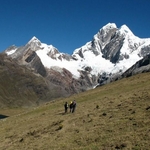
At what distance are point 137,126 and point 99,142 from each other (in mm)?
4597

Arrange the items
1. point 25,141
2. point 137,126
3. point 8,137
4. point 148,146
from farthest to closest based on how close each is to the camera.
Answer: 1. point 8,137
2. point 25,141
3. point 137,126
4. point 148,146

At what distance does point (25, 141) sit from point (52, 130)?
3.82m

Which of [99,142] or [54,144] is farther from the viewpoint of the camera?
[54,144]

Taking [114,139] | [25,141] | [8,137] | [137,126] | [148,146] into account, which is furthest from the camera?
[8,137]

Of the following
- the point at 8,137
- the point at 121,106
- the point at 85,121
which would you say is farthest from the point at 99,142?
the point at 8,137

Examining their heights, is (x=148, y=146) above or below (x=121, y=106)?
below

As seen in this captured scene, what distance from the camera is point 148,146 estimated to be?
78.0ft

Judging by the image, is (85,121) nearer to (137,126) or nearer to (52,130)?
(52,130)

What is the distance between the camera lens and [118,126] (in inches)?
1220

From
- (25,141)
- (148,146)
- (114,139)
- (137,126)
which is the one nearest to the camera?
(148,146)

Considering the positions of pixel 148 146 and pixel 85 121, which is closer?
pixel 148 146

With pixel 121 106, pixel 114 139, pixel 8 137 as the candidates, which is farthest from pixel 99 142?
pixel 8 137

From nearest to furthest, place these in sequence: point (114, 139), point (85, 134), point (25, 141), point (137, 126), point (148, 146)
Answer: point (148, 146) < point (114, 139) < point (137, 126) < point (85, 134) < point (25, 141)

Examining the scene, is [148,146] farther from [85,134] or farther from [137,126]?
[85,134]
